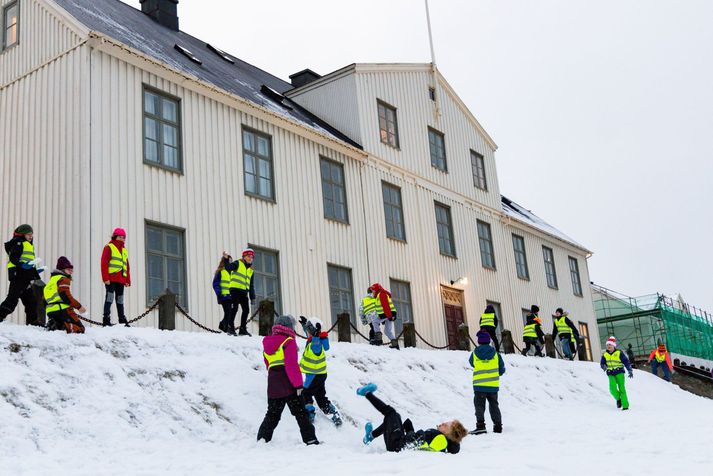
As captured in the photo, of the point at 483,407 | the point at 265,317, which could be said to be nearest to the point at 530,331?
the point at 265,317

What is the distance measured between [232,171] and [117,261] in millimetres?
5656

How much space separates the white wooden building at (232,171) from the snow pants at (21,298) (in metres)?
3.05

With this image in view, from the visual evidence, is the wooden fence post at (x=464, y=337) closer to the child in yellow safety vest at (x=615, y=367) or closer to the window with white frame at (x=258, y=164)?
the child in yellow safety vest at (x=615, y=367)

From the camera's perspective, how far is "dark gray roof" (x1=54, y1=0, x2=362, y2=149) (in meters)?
17.0

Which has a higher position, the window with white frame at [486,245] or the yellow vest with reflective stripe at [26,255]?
the window with white frame at [486,245]

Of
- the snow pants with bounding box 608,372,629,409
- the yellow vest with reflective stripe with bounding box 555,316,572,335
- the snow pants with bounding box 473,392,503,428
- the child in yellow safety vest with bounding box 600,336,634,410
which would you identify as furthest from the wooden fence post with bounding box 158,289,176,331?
the yellow vest with reflective stripe with bounding box 555,316,572,335

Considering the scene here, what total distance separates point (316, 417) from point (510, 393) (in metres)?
6.66

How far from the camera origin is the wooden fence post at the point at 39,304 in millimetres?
10844

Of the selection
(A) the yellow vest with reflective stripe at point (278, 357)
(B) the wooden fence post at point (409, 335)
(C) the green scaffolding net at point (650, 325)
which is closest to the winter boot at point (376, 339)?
(B) the wooden fence post at point (409, 335)

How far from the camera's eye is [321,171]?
20.3 m

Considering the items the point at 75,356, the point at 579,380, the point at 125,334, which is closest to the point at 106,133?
the point at 125,334

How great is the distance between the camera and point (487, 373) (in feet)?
39.3

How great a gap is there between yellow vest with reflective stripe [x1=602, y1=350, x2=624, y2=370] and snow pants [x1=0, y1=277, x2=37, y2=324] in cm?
1103

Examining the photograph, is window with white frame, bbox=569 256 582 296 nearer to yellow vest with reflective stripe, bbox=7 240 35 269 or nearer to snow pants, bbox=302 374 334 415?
snow pants, bbox=302 374 334 415
